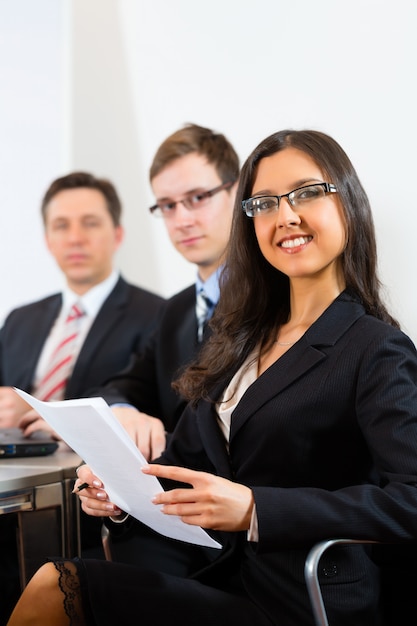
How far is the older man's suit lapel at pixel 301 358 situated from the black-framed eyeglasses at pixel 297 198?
9.9 inches

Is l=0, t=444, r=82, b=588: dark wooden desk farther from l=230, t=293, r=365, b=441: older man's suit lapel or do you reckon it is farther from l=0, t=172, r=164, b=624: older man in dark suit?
l=0, t=172, r=164, b=624: older man in dark suit

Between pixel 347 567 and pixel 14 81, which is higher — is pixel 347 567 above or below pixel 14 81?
below

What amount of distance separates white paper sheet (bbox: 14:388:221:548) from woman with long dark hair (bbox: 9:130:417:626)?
57 mm

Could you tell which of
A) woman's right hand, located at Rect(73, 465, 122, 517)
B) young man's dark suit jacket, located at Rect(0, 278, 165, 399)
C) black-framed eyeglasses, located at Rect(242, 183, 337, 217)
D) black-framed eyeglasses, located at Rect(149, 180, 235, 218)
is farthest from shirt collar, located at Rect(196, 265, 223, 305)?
woman's right hand, located at Rect(73, 465, 122, 517)

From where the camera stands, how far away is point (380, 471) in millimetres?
1753

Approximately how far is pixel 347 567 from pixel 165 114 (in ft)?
9.64

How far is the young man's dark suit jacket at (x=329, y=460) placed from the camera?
1686 millimetres

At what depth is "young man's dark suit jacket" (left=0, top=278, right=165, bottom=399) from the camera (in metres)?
3.84

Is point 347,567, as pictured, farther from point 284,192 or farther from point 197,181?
point 197,181

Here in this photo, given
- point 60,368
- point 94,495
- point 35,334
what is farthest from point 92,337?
point 94,495

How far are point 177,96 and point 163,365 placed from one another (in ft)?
5.08

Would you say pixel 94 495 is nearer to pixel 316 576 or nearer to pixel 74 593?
pixel 74 593

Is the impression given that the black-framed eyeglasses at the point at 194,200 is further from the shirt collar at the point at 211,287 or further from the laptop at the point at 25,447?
the laptop at the point at 25,447

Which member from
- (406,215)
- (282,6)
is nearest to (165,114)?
(282,6)
